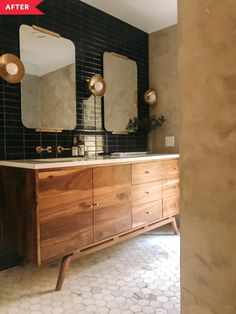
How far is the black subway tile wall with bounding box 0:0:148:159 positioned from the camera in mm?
1782

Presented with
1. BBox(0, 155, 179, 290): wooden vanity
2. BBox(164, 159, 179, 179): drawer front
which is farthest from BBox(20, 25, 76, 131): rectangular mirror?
BBox(164, 159, 179, 179): drawer front

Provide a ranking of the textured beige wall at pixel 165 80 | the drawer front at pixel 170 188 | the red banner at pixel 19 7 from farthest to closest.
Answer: the textured beige wall at pixel 165 80 → the drawer front at pixel 170 188 → the red banner at pixel 19 7

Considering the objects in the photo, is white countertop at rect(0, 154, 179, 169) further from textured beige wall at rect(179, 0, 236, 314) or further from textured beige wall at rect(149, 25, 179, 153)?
textured beige wall at rect(179, 0, 236, 314)

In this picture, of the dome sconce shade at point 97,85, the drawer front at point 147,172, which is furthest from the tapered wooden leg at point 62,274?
the dome sconce shade at point 97,85

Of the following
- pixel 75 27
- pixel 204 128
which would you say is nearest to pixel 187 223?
pixel 204 128

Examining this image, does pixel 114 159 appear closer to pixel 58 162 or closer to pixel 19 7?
pixel 58 162

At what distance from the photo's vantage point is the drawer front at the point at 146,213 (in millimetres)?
1907

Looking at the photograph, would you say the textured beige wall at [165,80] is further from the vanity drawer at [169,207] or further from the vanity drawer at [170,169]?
the vanity drawer at [169,207]

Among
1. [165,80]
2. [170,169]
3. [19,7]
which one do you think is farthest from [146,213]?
[19,7]

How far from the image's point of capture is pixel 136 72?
2732 mm

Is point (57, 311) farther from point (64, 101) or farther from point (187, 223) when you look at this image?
point (64, 101)

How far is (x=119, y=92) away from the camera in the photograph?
2.56 meters

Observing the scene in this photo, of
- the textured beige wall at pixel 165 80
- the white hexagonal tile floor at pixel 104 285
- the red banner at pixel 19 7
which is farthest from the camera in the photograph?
the textured beige wall at pixel 165 80

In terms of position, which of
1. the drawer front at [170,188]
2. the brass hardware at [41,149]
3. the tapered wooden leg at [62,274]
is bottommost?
the tapered wooden leg at [62,274]
